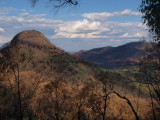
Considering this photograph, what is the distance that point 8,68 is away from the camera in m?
19.1

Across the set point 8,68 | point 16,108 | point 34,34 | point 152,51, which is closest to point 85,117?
point 16,108

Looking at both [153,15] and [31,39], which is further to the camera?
[31,39]

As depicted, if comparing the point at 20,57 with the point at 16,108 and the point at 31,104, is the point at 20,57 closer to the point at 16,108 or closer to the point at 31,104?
the point at 31,104

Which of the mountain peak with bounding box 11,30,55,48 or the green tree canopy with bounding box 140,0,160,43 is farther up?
the mountain peak with bounding box 11,30,55,48

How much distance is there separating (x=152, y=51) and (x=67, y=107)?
1764 centimetres

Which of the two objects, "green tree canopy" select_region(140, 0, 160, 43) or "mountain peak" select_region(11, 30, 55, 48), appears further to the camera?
"mountain peak" select_region(11, 30, 55, 48)

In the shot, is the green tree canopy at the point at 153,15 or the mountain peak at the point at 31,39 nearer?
the green tree canopy at the point at 153,15

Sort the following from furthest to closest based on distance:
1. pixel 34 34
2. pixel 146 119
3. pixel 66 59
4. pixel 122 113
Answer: pixel 34 34, pixel 66 59, pixel 122 113, pixel 146 119

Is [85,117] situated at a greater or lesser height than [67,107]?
lesser

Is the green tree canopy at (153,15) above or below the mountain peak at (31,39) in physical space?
below

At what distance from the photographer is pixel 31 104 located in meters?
25.0

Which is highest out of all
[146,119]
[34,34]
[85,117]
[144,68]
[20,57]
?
[34,34]

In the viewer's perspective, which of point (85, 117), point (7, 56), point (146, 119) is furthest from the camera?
point (146, 119)

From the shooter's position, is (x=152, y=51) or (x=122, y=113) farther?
(x=122, y=113)
